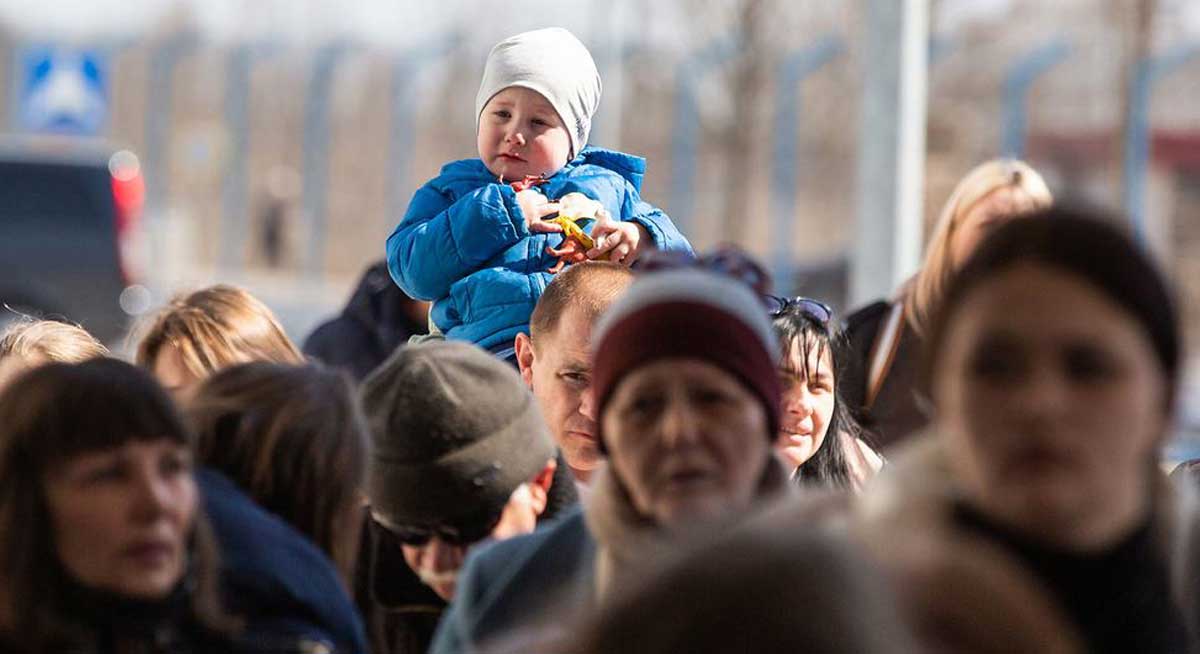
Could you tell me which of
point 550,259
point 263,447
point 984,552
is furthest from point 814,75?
point 984,552

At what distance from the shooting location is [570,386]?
4.32 m

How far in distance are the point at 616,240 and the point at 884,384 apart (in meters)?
0.97

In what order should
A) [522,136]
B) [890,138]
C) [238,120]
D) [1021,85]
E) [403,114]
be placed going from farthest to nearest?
[238,120] → [403,114] → [1021,85] → [890,138] → [522,136]

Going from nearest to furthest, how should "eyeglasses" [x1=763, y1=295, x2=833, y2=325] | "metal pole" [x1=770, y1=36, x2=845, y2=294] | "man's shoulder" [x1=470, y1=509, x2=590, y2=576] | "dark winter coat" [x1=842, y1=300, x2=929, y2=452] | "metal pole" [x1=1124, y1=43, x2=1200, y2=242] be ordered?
"man's shoulder" [x1=470, y1=509, x2=590, y2=576] < "eyeglasses" [x1=763, y1=295, x2=833, y2=325] < "dark winter coat" [x1=842, y1=300, x2=929, y2=452] < "metal pole" [x1=1124, y1=43, x2=1200, y2=242] < "metal pole" [x1=770, y1=36, x2=845, y2=294]

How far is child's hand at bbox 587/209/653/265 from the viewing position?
14.6ft

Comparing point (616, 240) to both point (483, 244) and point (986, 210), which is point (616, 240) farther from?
point (986, 210)

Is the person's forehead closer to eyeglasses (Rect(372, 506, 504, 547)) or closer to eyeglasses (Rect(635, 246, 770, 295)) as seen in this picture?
eyeglasses (Rect(372, 506, 504, 547))

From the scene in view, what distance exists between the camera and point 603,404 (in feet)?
9.25

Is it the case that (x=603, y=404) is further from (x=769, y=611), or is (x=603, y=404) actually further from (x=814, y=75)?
Result: (x=814, y=75)

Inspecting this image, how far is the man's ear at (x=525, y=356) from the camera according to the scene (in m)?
4.48

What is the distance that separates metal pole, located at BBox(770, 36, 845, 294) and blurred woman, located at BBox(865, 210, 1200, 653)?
14387 millimetres

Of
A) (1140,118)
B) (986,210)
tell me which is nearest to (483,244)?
(986,210)

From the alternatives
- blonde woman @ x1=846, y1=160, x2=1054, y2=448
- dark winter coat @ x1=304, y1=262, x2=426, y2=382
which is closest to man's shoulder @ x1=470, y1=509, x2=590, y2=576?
blonde woman @ x1=846, y1=160, x2=1054, y2=448

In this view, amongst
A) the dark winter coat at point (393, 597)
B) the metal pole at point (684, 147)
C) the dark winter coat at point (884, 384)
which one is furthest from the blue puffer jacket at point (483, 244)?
the metal pole at point (684, 147)
